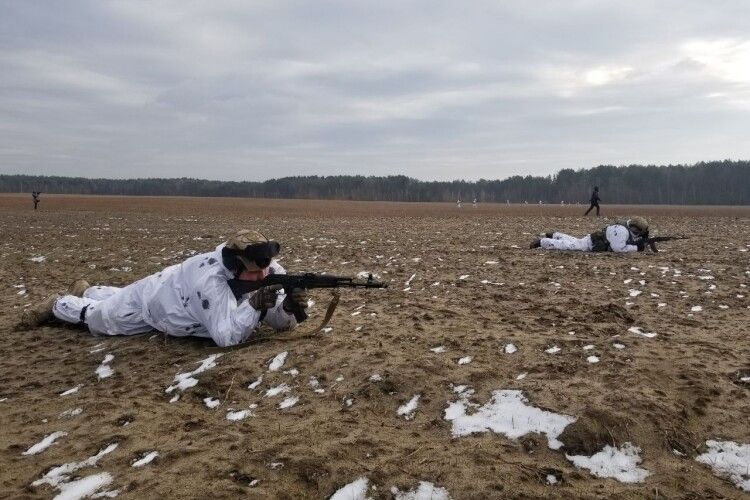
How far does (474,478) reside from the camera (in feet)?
12.2

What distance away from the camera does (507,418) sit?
14.9ft

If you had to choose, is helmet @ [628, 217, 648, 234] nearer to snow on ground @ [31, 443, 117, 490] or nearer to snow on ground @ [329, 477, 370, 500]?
→ snow on ground @ [329, 477, 370, 500]

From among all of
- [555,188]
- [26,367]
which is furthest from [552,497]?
[555,188]

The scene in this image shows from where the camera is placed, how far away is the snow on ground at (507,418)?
4332mm

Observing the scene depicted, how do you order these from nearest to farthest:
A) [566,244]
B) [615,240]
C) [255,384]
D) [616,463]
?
[616,463]
[255,384]
[615,240]
[566,244]

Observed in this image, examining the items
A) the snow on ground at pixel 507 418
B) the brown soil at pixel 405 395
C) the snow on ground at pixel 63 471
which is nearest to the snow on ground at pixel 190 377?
the brown soil at pixel 405 395

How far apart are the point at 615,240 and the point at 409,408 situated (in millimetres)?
11783

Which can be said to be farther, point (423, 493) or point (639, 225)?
point (639, 225)

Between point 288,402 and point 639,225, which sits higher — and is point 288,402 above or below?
below

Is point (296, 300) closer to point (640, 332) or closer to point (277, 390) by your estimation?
point (277, 390)

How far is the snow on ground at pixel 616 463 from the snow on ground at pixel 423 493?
3.40 ft

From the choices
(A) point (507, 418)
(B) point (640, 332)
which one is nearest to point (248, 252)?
(A) point (507, 418)

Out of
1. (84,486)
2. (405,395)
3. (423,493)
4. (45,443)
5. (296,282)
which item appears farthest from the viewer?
(296,282)

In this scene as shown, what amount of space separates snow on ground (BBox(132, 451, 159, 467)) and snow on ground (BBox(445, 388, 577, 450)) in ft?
7.33
